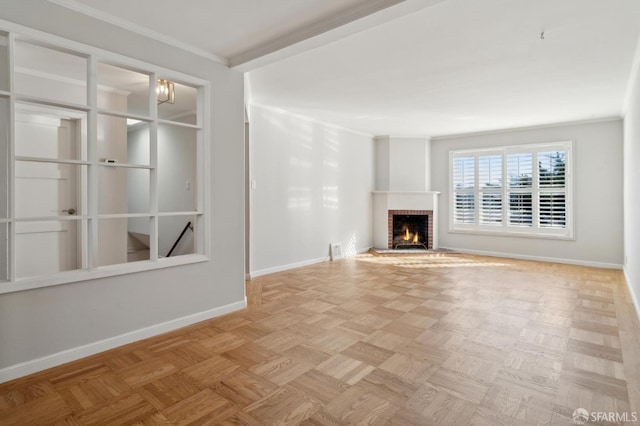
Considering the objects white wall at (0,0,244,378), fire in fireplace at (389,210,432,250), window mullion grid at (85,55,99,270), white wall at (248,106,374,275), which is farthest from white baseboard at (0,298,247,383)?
fire in fireplace at (389,210,432,250)

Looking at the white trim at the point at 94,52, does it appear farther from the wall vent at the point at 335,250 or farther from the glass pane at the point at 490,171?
the glass pane at the point at 490,171

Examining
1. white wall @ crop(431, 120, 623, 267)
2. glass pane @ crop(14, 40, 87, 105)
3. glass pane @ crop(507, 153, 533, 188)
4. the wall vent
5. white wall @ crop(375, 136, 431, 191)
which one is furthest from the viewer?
white wall @ crop(375, 136, 431, 191)

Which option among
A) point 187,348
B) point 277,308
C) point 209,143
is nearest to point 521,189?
point 277,308

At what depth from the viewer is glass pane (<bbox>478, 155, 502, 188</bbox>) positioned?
22.9 feet

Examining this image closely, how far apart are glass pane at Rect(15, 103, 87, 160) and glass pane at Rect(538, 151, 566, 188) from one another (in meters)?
7.15

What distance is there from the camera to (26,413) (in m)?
1.87

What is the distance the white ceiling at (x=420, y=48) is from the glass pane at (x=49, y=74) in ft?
3.73

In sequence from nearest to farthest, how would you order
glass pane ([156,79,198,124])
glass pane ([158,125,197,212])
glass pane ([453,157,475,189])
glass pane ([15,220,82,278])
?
glass pane ([15,220,82,278]) → glass pane ([156,79,198,124]) → glass pane ([158,125,197,212]) → glass pane ([453,157,475,189])

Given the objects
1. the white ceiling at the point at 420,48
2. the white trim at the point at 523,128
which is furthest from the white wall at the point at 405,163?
the white ceiling at the point at 420,48

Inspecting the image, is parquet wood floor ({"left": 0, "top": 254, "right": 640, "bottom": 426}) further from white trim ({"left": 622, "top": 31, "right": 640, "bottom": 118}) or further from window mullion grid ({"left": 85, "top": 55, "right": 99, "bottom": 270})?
white trim ({"left": 622, "top": 31, "right": 640, "bottom": 118})

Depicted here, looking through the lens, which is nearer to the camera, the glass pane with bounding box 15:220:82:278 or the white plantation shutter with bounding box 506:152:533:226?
the glass pane with bounding box 15:220:82:278

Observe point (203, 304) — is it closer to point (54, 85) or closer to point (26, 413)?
point (26, 413)

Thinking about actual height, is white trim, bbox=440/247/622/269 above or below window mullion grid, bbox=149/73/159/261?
below

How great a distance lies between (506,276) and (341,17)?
4314 mm
